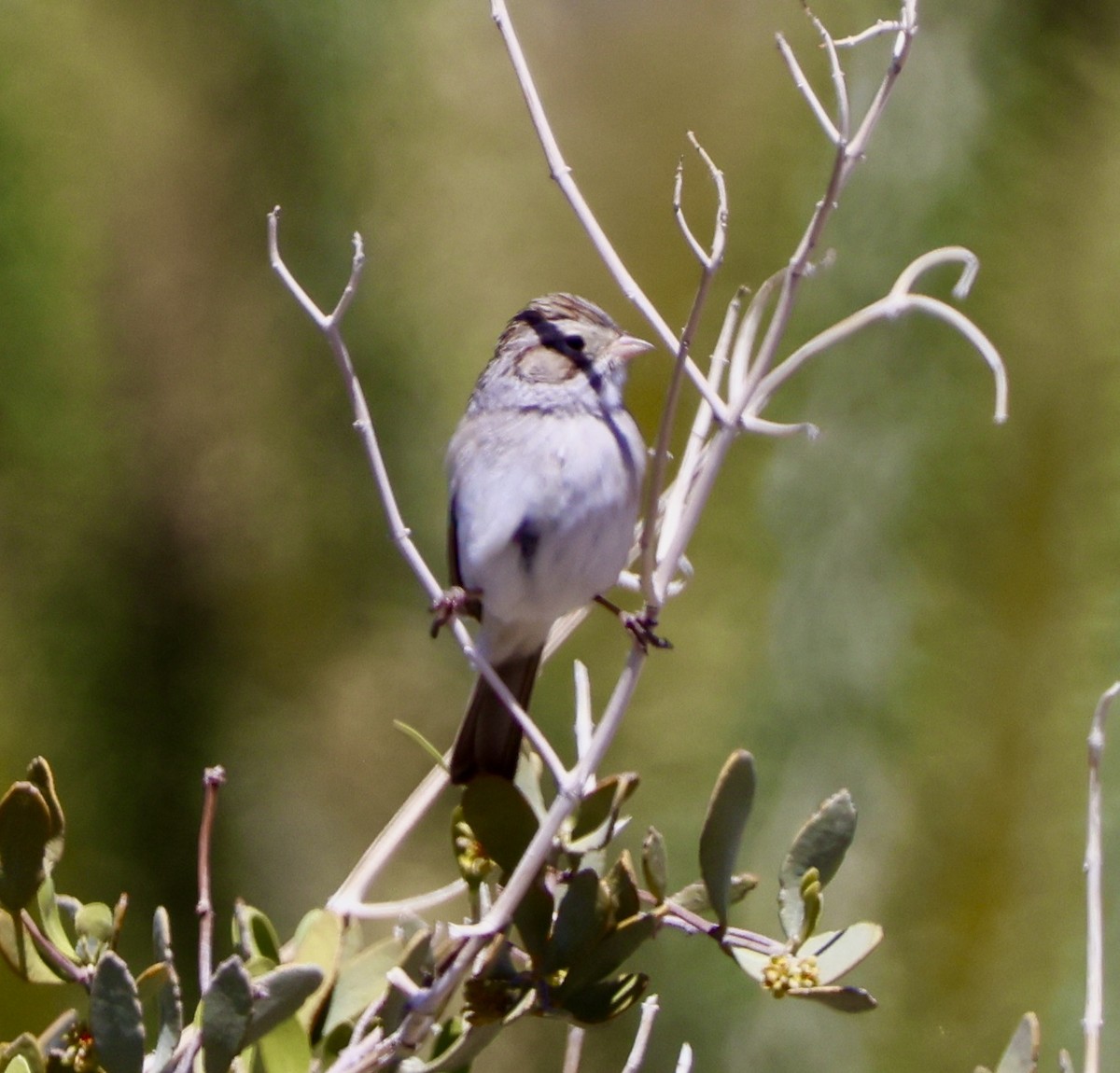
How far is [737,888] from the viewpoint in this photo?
128cm

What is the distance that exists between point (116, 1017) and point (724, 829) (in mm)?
493

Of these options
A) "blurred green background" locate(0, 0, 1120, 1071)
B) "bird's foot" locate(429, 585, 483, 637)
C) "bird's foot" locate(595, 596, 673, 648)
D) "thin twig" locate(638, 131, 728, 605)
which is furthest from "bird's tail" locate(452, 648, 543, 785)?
"thin twig" locate(638, 131, 728, 605)

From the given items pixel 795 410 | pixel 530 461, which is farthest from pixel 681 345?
pixel 795 410

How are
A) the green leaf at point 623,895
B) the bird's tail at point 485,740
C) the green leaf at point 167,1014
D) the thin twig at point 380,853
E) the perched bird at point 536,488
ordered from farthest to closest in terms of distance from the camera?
the perched bird at point 536,488
the bird's tail at point 485,740
the thin twig at point 380,853
the green leaf at point 623,895
the green leaf at point 167,1014

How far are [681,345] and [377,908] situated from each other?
1.98ft

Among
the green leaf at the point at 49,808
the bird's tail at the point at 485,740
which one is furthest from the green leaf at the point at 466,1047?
the bird's tail at the point at 485,740

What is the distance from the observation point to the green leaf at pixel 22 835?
1115 millimetres

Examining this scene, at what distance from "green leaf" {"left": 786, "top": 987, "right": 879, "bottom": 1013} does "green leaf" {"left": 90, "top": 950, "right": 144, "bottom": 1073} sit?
1.66 feet

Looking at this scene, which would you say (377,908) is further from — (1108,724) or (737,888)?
(1108,724)

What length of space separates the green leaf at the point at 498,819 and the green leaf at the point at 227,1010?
322 mm

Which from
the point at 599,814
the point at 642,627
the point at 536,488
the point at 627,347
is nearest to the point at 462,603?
the point at 536,488

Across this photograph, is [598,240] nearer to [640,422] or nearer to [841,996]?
[841,996]

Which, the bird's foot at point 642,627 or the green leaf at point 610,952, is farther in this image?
the bird's foot at point 642,627

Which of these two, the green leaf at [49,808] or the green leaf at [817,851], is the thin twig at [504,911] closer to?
the green leaf at [817,851]
